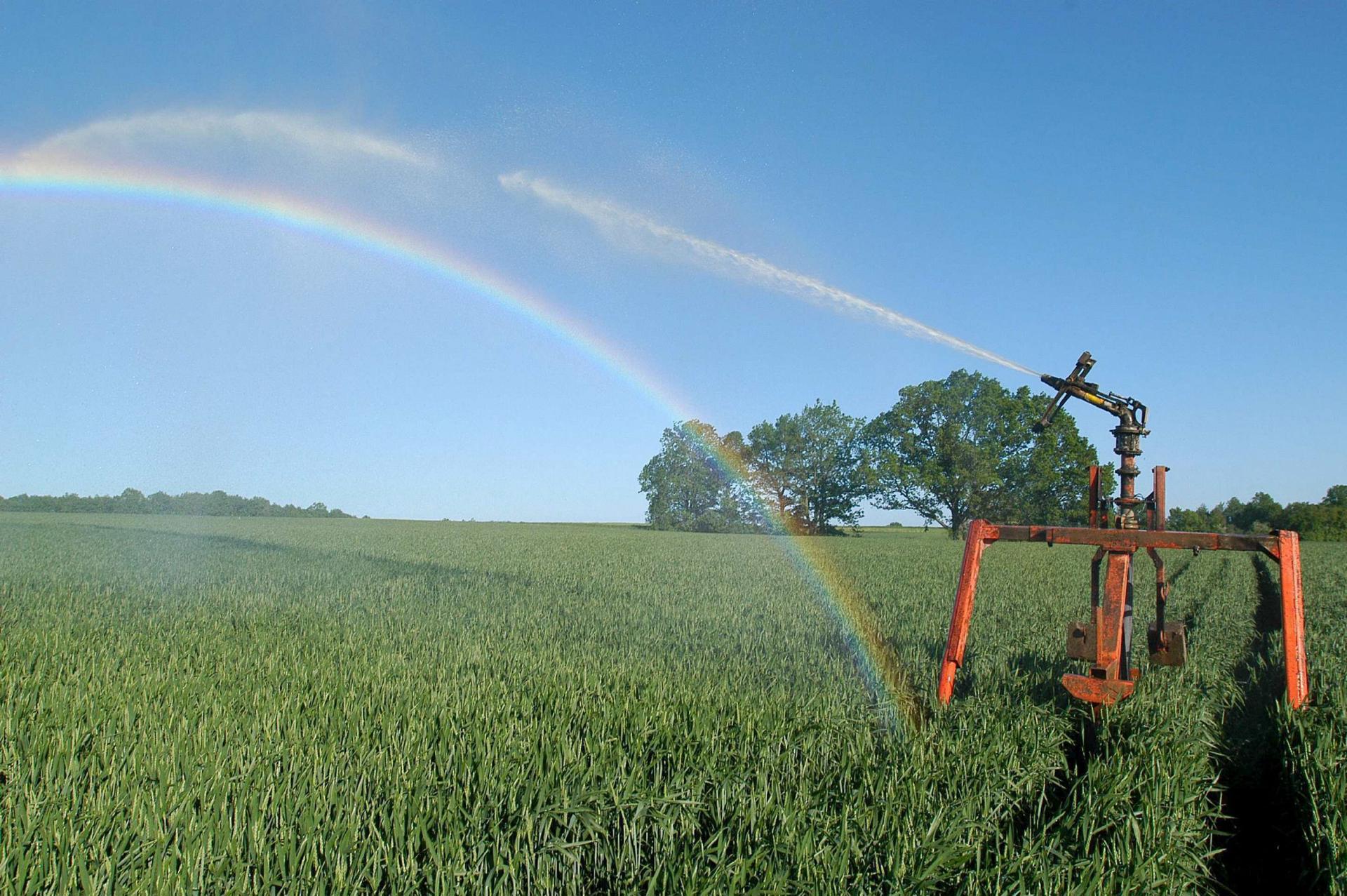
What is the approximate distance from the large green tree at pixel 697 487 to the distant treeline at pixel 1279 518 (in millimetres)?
37660

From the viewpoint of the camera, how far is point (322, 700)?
505 cm

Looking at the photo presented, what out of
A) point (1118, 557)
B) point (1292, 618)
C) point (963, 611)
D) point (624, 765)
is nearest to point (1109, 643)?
point (1118, 557)

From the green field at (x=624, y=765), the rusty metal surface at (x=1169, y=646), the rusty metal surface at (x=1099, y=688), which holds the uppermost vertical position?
the rusty metal surface at (x=1169, y=646)

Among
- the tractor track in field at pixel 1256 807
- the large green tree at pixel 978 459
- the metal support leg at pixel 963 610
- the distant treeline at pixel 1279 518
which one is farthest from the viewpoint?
the distant treeline at pixel 1279 518

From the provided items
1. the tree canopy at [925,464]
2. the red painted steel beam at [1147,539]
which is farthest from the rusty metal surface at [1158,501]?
the tree canopy at [925,464]

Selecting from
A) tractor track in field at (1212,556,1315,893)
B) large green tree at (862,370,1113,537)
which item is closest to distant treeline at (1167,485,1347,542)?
large green tree at (862,370,1113,537)

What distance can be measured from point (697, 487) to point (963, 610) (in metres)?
77.2

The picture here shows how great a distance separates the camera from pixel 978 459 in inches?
2394

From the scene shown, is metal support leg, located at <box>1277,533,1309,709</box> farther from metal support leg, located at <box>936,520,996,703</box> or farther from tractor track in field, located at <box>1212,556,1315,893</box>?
metal support leg, located at <box>936,520,996,703</box>

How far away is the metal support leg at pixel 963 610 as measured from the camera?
5.14 m

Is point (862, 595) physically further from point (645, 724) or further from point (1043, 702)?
point (645, 724)

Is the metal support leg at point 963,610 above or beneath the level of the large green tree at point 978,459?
beneath

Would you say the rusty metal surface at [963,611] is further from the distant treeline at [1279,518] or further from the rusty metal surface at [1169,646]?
the distant treeline at [1279,518]

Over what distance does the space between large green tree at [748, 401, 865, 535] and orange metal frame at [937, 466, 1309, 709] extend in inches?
2615
